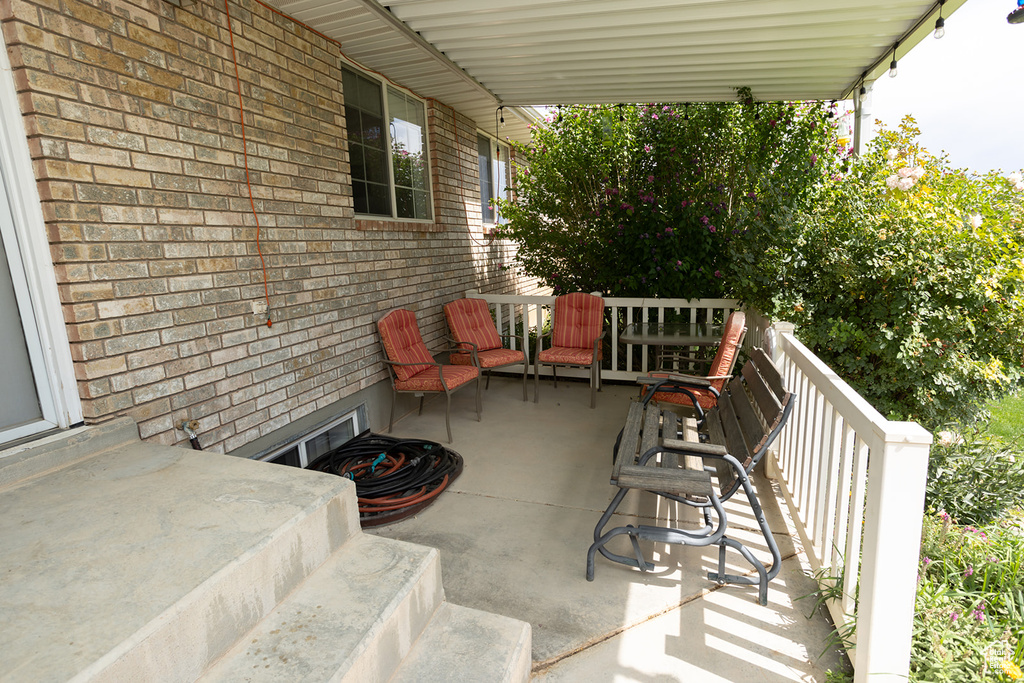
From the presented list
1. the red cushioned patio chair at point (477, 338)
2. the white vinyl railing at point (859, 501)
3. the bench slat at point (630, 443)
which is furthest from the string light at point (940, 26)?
the red cushioned patio chair at point (477, 338)

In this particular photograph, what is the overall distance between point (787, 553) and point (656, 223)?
12.4ft

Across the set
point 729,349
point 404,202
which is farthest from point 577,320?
point 729,349

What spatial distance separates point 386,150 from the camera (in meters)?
4.83

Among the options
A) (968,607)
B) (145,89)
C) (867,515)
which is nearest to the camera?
(867,515)

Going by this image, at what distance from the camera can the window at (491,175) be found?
23.9 ft

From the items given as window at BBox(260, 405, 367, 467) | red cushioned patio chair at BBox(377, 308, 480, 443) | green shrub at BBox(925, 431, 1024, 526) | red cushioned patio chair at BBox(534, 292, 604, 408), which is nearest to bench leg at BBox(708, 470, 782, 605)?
green shrub at BBox(925, 431, 1024, 526)

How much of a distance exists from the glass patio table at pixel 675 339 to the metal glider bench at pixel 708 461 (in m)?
1.33

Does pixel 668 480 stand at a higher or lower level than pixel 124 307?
lower

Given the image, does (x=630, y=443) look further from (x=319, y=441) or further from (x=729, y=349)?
(x=319, y=441)

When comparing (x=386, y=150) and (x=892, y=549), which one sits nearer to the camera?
(x=892, y=549)

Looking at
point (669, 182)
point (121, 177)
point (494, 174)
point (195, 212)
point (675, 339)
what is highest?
point (494, 174)

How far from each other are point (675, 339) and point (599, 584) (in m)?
2.62

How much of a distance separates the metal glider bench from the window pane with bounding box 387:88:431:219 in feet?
10.6

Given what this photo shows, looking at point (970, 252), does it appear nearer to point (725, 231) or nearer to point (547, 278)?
point (725, 231)
